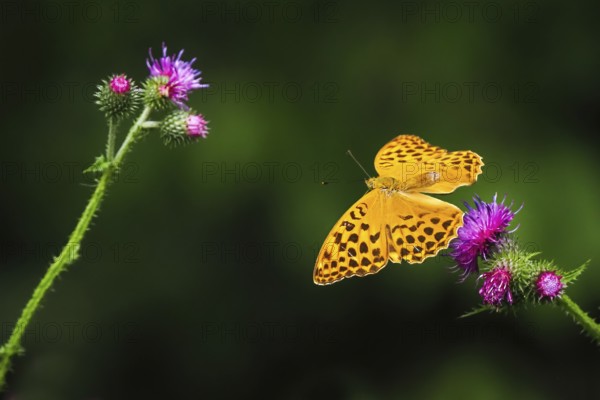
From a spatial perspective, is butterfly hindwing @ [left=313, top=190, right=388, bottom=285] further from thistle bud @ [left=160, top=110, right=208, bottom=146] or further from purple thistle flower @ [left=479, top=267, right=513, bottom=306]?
thistle bud @ [left=160, top=110, right=208, bottom=146]

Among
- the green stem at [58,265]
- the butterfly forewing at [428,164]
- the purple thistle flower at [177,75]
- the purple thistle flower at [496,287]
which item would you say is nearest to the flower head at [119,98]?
the purple thistle flower at [177,75]

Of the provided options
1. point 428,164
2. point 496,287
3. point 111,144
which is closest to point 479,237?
point 496,287

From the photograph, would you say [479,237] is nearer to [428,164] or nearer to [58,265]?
[428,164]

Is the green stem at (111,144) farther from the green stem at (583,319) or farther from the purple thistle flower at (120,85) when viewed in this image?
the green stem at (583,319)

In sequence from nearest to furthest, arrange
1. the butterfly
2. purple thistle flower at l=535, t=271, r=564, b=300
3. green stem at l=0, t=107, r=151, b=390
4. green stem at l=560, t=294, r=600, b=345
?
green stem at l=0, t=107, r=151, b=390 → green stem at l=560, t=294, r=600, b=345 → purple thistle flower at l=535, t=271, r=564, b=300 → the butterfly

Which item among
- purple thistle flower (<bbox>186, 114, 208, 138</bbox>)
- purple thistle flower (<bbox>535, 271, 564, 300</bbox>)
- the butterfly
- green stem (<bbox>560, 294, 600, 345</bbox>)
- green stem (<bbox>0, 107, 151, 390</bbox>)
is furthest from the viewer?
purple thistle flower (<bbox>186, 114, 208, 138</bbox>)

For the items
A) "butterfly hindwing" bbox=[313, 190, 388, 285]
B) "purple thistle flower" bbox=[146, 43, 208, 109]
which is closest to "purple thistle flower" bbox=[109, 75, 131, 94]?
"purple thistle flower" bbox=[146, 43, 208, 109]

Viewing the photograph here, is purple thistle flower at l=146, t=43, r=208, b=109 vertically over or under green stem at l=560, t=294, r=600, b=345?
over

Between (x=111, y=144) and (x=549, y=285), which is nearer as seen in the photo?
(x=111, y=144)
